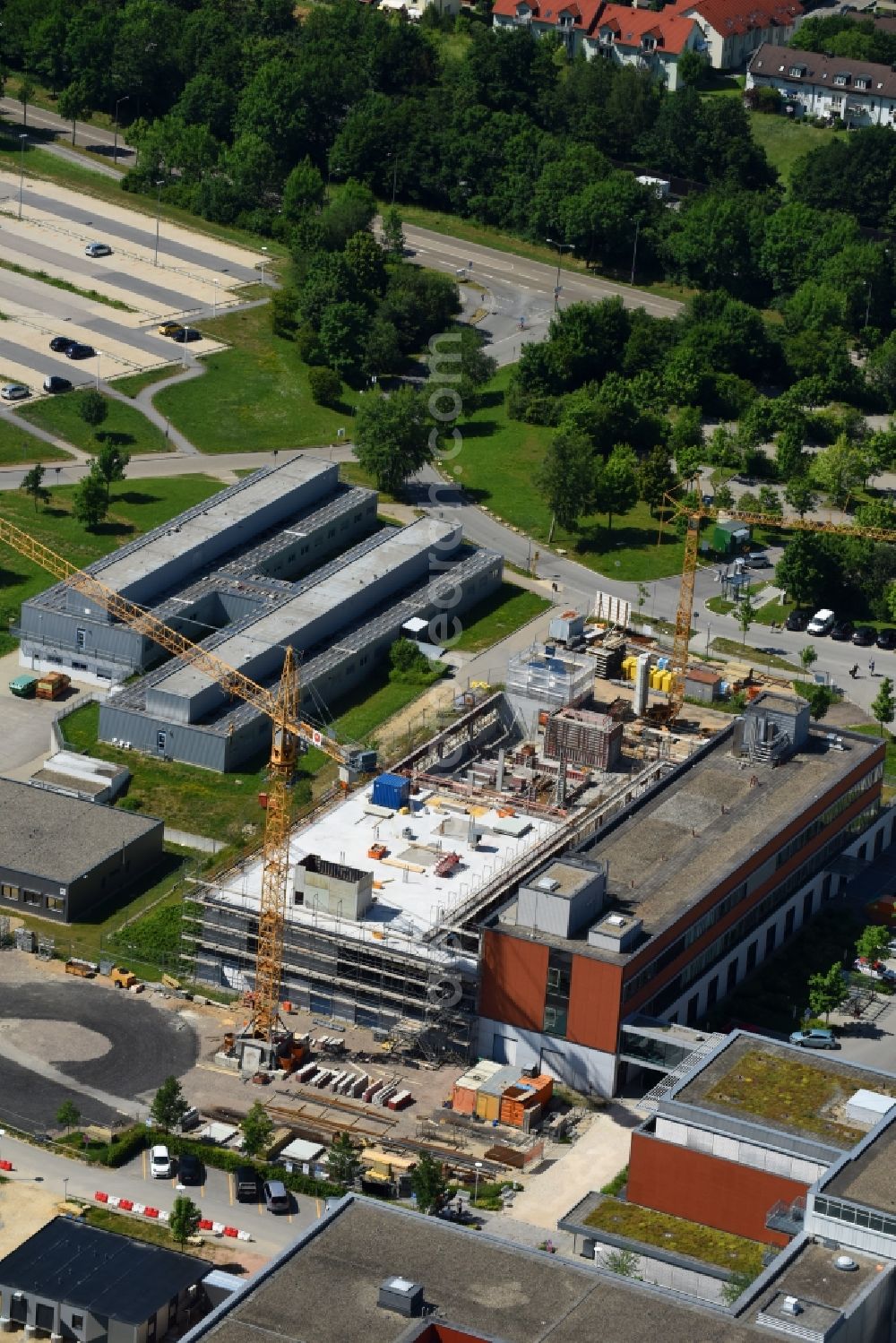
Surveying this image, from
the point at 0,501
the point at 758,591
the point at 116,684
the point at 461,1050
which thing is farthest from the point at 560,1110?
the point at 0,501

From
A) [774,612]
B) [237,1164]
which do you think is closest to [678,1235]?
[237,1164]

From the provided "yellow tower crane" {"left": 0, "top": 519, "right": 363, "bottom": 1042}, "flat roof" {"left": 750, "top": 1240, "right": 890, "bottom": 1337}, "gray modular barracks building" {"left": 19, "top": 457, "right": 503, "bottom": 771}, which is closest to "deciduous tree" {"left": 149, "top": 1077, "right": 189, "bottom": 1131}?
"yellow tower crane" {"left": 0, "top": 519, "right": 363, "bottom": 1042}

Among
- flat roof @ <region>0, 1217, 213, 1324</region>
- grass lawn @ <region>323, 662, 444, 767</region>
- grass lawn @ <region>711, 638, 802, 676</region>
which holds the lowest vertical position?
flat roof @ <region>0, 1217, 213, 1324</region>

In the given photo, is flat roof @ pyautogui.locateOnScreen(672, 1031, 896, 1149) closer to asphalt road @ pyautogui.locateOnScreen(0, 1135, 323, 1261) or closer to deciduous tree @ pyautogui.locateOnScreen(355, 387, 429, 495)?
asphalt road @ pyautogui.locateOnScreen(0, 1135, 323, 1261)

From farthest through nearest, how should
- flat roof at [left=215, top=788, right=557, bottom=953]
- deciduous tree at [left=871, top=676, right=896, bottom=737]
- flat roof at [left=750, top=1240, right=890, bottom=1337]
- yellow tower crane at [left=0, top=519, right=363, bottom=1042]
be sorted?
deciduous tree at [left=871, top=676, right=896, bottom=737] → flat roof at [left=215, top=788, right=557, bottom=953] → yellow tower crane at [left=0, top=519, right=363, bottom=1042] → flat roof at [left=750, top=1240, right=890, bottom=1337]

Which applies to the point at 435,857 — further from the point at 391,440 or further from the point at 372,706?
the point at 391,440

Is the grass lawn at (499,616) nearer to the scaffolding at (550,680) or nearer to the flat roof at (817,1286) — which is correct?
the scaffolding at (550,680)
